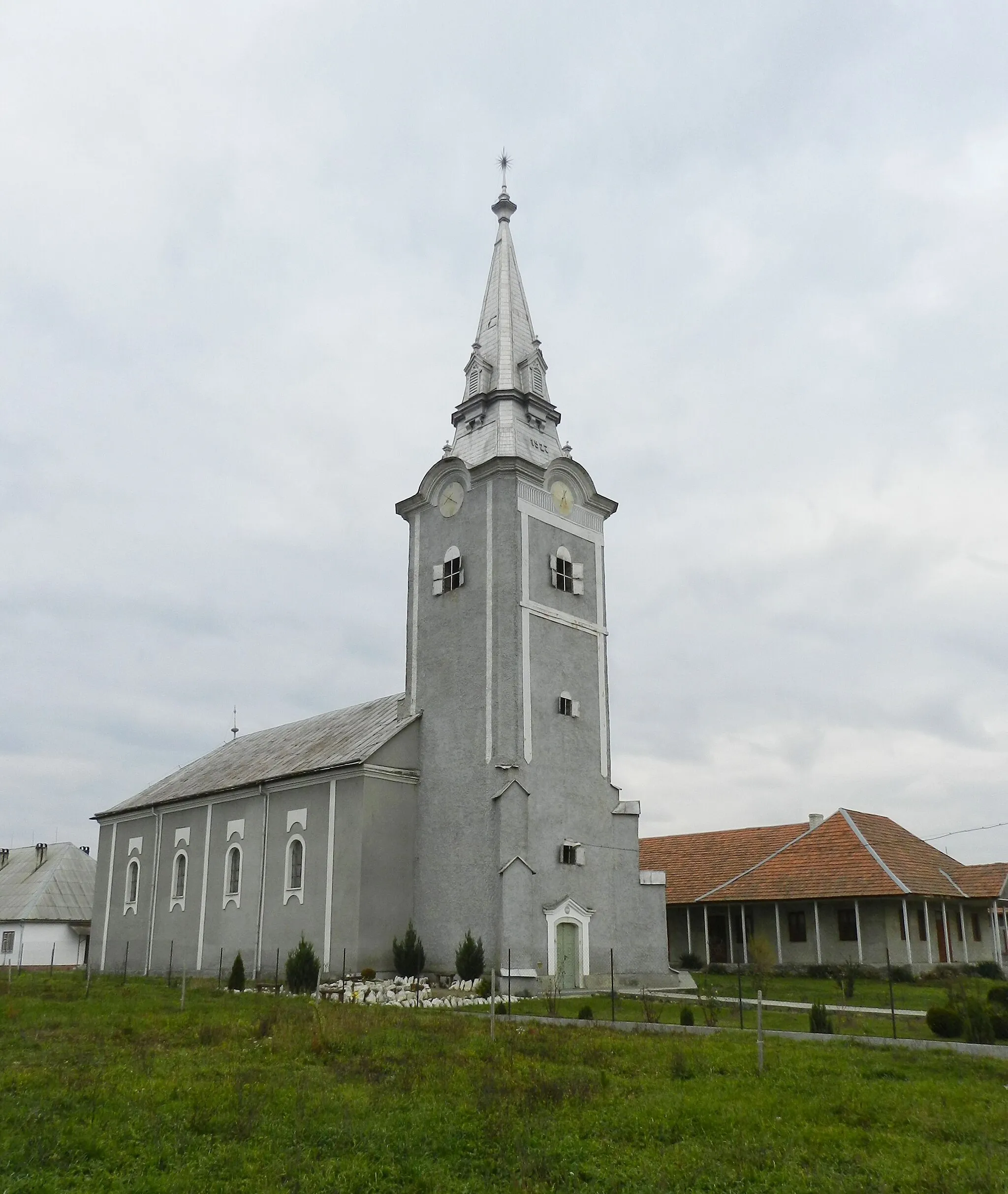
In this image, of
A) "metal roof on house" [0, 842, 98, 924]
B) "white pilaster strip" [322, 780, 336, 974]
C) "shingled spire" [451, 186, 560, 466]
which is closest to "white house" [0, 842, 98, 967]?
"metal roof on house" [0, 842, 98, 924]

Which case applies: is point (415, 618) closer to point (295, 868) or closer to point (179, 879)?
point (295, 868)

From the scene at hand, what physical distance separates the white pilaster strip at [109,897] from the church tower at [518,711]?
65.3 feet

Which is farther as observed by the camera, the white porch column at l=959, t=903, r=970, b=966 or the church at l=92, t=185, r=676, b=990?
the white porch column at l=959, t=903, r=970, b=966

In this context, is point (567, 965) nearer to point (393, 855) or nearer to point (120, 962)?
point (393, 855)

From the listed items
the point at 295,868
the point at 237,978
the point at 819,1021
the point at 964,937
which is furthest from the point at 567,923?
the point at 964,937

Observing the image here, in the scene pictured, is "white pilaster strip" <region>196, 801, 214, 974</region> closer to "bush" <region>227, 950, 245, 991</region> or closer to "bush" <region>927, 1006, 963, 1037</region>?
"bush" <region>227, 950, 245, 991</region>

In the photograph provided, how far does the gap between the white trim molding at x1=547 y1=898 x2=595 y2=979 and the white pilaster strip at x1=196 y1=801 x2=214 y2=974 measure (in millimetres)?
14863

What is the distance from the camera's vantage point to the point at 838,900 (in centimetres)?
3925

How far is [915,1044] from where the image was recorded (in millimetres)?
18234

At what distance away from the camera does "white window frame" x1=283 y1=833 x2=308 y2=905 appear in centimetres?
3494

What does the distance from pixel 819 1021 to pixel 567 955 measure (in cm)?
1271

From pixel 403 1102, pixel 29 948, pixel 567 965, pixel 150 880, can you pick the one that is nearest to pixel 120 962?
pixel 150 880

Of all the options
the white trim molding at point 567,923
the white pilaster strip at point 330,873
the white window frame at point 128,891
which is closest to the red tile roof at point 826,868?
the white trim molding at point 567,923

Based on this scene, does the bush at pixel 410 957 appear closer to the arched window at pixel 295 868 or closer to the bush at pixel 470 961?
the bush at pixel 470 961
